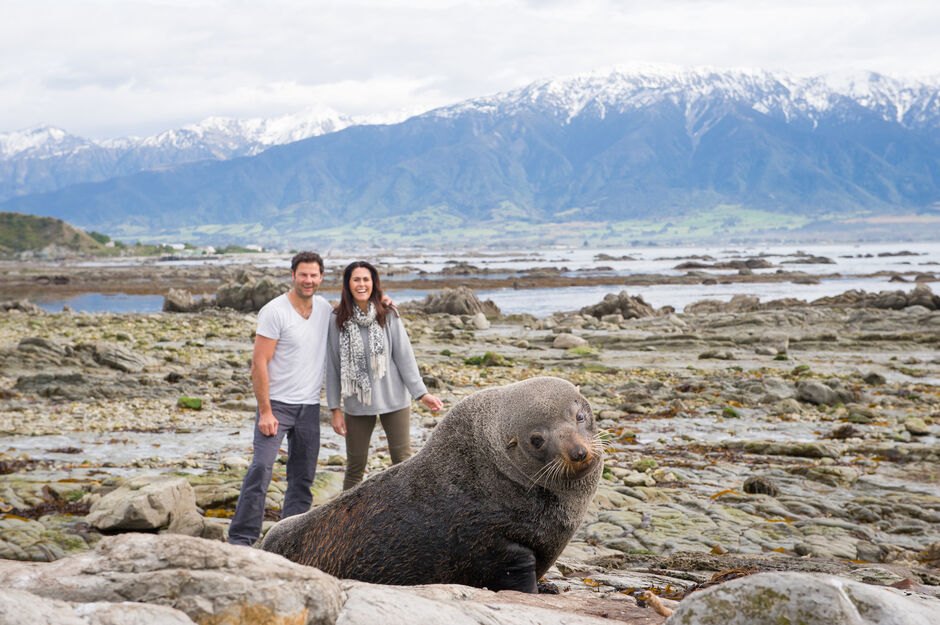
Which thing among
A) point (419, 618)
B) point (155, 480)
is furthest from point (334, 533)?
point (155, 480)

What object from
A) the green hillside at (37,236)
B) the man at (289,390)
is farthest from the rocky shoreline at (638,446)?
the green hillside at (37,236)

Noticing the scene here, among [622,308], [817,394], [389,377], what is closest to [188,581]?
[389,377]

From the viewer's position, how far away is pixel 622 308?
3981 centimetres

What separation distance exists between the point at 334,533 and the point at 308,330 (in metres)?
2.27

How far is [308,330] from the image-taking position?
23.8ft

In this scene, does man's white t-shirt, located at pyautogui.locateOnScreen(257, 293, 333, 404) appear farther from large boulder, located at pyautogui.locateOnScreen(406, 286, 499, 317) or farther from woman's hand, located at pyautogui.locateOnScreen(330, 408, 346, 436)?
large boulder, located at pyautogui.locateOnScreen(406, 286, 499, 317)

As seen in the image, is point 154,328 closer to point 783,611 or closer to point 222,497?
point 222,497

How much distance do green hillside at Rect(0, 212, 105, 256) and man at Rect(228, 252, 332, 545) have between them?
140 m

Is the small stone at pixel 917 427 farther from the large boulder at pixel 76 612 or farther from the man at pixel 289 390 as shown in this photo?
the large boulder at pixel 76 612

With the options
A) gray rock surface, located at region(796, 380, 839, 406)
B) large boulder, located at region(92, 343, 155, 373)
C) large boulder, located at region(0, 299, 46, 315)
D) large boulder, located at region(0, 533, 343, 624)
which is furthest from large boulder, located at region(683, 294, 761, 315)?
large boulder, located at region(0, 533, 343, 624)

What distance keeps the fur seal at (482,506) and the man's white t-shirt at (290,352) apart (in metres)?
1.82

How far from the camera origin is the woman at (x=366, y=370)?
24.2 ft

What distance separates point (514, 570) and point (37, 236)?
15037 cm

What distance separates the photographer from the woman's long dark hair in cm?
741
